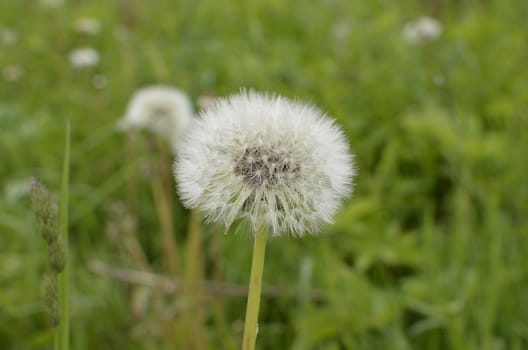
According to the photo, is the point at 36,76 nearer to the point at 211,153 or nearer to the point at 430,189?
the point at 430,189

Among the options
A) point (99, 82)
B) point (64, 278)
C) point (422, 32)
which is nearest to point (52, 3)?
point (99, 82)

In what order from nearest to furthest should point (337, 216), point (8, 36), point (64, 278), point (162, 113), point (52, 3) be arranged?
1. point (64, 278)
2. point (337, 216)
3. point (162, 113)
4. point (8, 36)
5. point (52, 3)

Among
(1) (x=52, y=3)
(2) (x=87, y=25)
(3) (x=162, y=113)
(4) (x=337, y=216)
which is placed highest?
(1) (x=52, y=3)

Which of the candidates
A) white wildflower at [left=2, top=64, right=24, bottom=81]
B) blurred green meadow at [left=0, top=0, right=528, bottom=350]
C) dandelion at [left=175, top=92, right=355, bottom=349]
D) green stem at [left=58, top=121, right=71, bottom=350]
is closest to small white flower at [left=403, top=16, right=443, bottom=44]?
blurred green meadow at [left=0, top=0, right=528, bottom=350]

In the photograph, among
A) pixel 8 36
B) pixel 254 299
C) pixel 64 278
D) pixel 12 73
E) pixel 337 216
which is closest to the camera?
pixel 254 299

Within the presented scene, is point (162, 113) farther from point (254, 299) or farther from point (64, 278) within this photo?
point (254, 299)

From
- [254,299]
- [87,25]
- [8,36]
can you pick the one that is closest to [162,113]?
[254,299]

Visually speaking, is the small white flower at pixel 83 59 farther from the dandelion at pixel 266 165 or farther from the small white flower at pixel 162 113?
the dandelion at pixel 266 165

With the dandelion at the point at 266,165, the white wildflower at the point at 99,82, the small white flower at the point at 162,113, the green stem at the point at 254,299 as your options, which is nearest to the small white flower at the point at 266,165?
the dandelion at the point at 266,165

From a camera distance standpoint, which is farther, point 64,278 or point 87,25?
point 87,25

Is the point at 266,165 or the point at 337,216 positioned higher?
the point at 337,216
